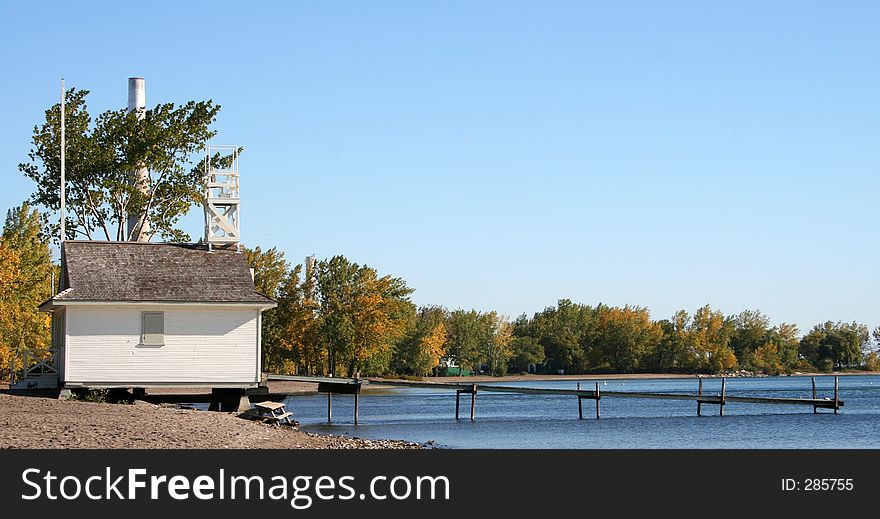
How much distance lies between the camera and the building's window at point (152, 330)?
1598 inches

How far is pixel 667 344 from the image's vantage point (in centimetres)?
16450

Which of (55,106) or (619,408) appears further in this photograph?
(619,408)

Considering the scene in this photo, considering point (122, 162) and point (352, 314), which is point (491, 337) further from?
point (122, 162)

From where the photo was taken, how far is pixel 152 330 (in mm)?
40625

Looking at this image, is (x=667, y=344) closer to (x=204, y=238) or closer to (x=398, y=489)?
(x=204, y=238)

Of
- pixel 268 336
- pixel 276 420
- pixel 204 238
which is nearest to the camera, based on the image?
pixel 276 420

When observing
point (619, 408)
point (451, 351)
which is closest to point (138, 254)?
point (619, 408)

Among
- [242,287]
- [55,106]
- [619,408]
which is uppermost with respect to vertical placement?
[55,106]

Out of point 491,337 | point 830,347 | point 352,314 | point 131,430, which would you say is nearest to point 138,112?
point 131,430

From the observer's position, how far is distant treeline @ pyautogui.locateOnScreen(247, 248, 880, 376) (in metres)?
101

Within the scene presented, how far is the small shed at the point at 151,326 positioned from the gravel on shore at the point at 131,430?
2303 mm

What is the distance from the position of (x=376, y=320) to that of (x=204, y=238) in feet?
192

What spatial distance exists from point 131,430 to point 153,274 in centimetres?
1357

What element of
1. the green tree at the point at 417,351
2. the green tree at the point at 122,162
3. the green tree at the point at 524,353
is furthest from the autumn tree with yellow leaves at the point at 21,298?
the green tree at the point at 524,353
